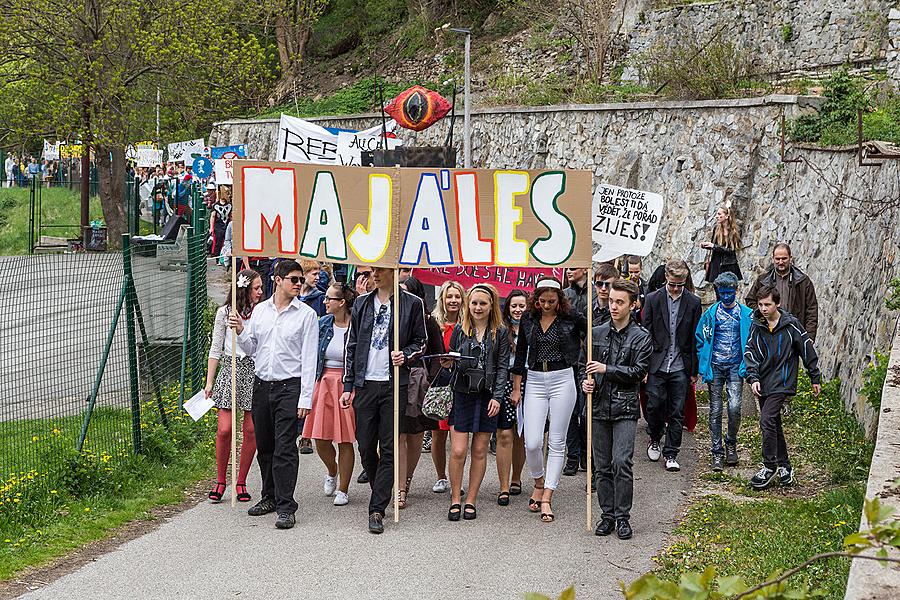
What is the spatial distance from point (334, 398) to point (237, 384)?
774 millimetres

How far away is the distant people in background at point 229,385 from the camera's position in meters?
9.12

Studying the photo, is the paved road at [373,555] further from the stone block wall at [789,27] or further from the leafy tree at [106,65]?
the leafy tree at [106,65]

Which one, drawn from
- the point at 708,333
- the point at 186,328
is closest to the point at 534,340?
the point at 708,333

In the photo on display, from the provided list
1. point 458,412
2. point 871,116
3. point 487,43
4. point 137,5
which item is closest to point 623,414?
point 458,412

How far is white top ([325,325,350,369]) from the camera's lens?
9305mm

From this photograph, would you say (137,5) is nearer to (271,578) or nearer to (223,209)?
(223,209)

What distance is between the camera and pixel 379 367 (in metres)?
8.71

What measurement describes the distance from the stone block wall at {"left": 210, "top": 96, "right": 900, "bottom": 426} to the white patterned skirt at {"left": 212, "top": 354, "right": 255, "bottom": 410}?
17.9 feet

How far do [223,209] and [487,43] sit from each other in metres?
16.2

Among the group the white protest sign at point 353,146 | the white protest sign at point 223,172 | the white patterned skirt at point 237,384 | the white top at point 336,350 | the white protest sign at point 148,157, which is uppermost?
the white protest sign at point 148,157

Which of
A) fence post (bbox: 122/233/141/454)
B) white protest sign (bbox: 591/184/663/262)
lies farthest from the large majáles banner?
white protest sign (bbox: 591/184/663/262)

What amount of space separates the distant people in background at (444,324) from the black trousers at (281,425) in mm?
1136

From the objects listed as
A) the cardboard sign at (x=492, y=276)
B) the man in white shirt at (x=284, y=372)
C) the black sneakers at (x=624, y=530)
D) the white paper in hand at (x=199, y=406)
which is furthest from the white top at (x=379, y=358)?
the cardboard sign at (x=492, y=276)

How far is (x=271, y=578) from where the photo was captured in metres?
7.39
